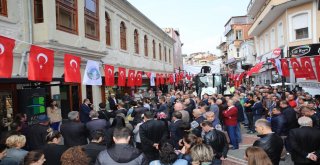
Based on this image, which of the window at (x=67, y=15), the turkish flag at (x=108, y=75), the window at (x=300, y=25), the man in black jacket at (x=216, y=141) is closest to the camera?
the man in black jacket at (x=216, y=141)

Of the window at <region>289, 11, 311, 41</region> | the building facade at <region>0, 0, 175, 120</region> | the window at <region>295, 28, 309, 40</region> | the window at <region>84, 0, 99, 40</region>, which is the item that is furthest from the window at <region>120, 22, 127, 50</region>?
the window at <region>295, 28, 309, 40</region>

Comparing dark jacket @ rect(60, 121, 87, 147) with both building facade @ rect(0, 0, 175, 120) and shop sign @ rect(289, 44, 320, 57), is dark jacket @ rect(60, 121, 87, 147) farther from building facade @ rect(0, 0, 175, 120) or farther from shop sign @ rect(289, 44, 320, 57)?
shop sign @ rect(289, 44, 320, 57)

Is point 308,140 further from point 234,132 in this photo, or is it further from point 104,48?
point 104,48

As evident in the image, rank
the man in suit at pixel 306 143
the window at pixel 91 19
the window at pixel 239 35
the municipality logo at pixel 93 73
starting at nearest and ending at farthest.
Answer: the man in suit at pixel 306 143, the municipality logo at pixel 93 73, the window at pixel 91 19, the window at pixel 239 35

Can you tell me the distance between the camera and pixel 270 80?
29.8 metres

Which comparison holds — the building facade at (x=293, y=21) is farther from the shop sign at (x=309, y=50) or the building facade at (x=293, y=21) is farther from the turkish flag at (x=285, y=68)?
the turkish flag at (x=285, y=68)

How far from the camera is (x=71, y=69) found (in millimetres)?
9156

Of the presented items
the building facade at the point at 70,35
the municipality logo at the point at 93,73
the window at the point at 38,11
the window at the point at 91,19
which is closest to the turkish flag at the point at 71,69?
the municipality logo at the point at 93,73

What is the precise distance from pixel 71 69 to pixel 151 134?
12.1 ft

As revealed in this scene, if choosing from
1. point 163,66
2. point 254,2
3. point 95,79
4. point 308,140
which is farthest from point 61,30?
point 254,2

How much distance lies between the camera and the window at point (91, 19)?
15.8 meters

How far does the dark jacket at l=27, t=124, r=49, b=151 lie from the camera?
688cm

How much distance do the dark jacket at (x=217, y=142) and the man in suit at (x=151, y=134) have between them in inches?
47.0

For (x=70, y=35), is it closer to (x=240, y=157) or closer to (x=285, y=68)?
(x=240, y=157)
